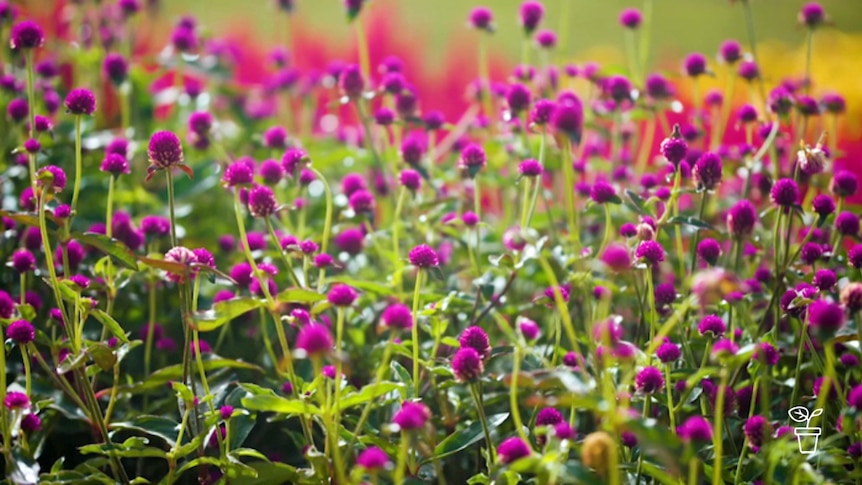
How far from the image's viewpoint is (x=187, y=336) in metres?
1.17

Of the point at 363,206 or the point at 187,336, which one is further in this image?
the point at 363,206

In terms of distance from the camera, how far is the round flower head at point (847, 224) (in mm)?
1354

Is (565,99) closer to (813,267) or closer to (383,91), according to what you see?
(383,91)

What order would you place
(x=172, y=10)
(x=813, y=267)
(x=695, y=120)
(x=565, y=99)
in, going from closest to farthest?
1. (x=813, y=267)
2. (x=565, y=99)
3. (x=695, y=120)
4. (x=172, y=10)

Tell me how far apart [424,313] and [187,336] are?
0.30 meters

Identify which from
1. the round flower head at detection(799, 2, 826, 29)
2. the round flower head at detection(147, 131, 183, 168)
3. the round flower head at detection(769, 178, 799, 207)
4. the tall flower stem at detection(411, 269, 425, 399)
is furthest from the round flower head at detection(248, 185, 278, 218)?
the round flower head at detection(799, 2, 826, 29)

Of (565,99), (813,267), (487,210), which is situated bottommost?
(487,210)

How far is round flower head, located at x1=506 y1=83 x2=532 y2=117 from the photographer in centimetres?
163

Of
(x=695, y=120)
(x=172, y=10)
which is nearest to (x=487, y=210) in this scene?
(x=695, y=120)

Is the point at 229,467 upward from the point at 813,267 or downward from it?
downward

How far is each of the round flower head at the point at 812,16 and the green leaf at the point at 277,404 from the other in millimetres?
1288

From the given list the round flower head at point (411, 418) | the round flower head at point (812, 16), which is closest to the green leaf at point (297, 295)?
the round flower head at point (411, 418)

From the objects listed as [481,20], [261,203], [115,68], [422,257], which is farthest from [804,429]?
[115,68]

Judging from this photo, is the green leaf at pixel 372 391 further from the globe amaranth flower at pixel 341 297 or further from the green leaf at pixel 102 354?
the green leaf at pixel 102 354
